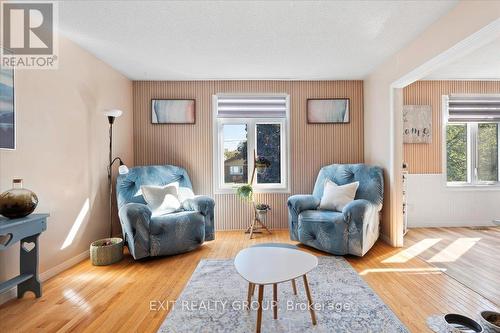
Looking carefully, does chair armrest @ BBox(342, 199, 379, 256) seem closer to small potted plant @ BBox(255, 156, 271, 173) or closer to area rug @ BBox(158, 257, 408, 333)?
area rug @ BBox(158, 257, 408, 333)

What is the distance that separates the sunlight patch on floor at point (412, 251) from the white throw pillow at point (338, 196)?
0.76 metres

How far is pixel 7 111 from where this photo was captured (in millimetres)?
1914

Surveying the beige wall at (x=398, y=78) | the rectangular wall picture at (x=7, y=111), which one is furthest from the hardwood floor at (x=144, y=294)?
the rectangular wall picture at (x=7, y=111)

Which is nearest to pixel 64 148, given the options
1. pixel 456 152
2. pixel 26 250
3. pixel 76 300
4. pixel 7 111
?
pixel 7 111

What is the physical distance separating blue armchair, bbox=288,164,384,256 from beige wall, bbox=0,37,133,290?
2.46 meters

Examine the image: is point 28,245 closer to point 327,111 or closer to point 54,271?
point 54,271

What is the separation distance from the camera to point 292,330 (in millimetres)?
1556

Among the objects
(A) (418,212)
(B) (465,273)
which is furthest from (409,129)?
(B) (465,273)

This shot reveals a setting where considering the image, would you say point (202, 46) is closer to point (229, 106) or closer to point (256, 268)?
point (229, 106)

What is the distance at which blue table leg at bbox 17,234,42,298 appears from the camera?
195cm

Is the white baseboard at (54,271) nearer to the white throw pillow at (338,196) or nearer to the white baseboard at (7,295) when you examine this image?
the white baseboard at (7,295)

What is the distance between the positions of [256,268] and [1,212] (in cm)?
188

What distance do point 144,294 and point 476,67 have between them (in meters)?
4.98

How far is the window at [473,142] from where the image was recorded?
397 centimetres
